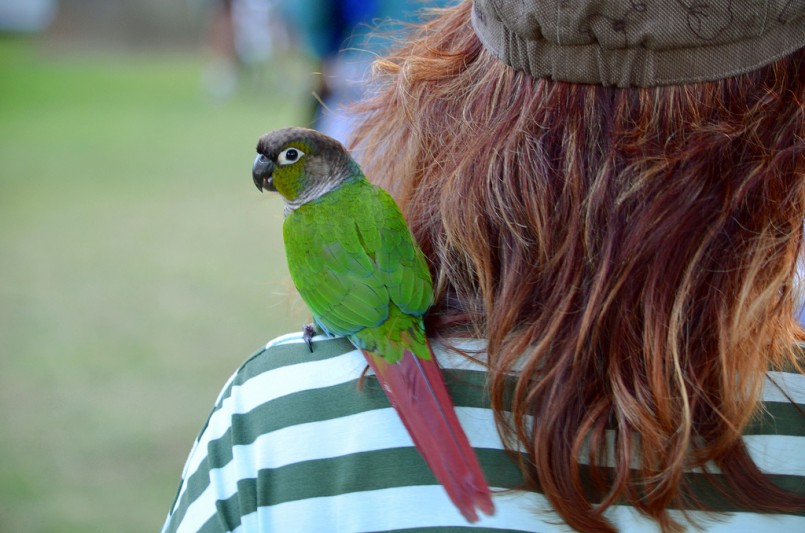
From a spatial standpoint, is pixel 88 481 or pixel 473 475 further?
pixel 88 481

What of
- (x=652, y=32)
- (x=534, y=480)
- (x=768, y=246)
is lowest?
(x=534, y=480)

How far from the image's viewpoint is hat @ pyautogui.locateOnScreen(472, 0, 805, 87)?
0.89 metres

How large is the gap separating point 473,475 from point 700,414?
0.96ft

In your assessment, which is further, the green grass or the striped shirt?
the green grass

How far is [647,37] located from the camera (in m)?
0.90

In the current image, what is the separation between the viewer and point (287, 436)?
3.15 ft

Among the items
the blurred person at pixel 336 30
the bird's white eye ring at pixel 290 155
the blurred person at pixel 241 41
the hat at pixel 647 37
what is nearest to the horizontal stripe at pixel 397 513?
the hat at pixel 647 37

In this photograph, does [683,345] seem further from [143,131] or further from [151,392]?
[143,131]

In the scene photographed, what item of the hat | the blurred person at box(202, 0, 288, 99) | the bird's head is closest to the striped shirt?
the hat

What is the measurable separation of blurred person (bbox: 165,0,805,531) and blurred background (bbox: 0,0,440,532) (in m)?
0.71

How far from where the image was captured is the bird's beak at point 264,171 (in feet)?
5.52

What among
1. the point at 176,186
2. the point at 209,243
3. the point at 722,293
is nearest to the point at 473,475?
the point at 722,293

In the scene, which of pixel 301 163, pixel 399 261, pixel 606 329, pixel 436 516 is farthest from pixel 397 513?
pixel 301 163

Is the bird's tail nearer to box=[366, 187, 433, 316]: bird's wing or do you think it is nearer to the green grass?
box=[366, 187, 433, 316]: bird's wing
